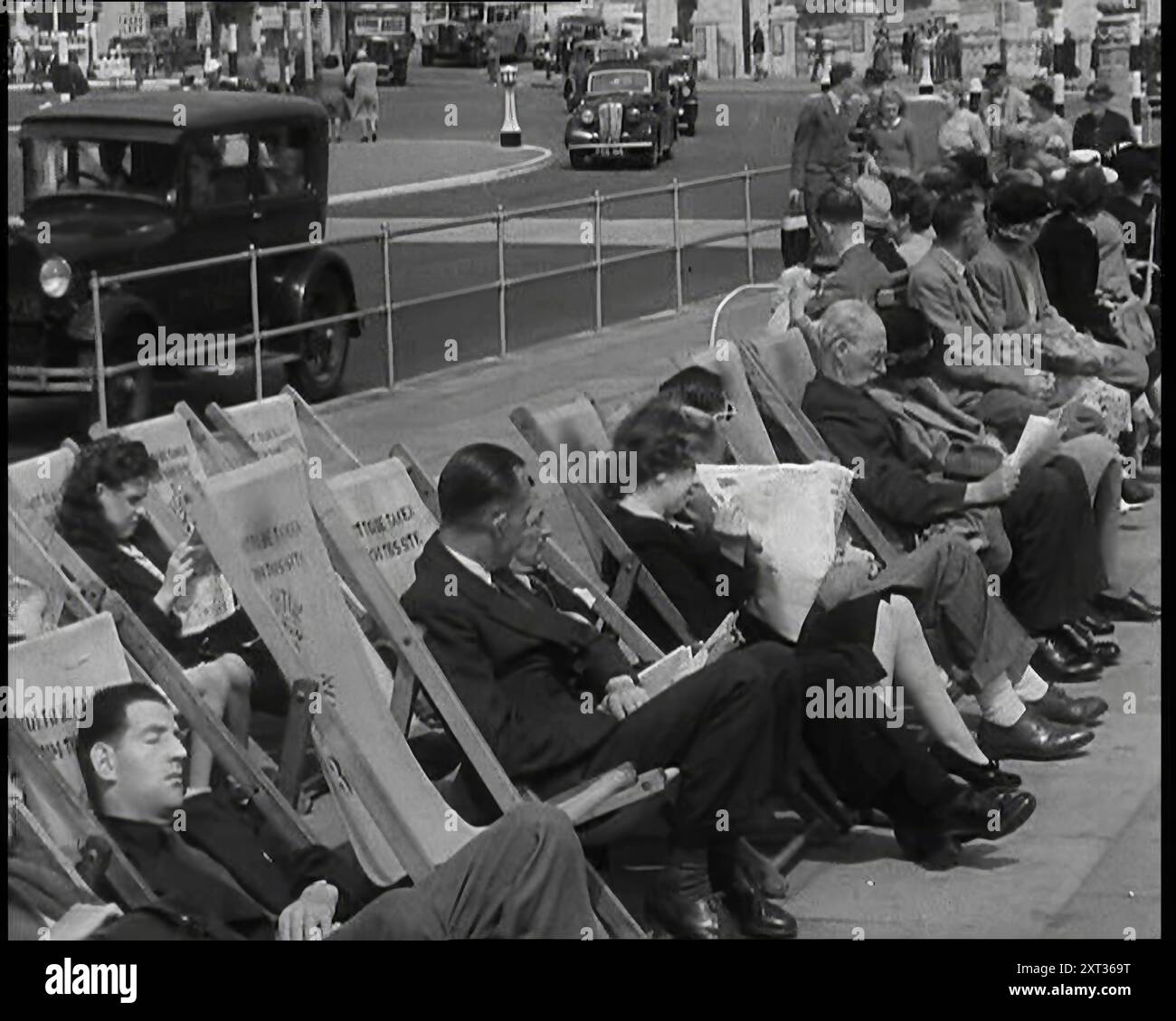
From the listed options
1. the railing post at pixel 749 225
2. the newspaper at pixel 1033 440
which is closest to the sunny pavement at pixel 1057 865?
the newspaper at pixel 1033 440

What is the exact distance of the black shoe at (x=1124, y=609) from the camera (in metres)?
10.0

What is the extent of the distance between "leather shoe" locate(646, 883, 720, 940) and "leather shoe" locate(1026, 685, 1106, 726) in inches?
84.6

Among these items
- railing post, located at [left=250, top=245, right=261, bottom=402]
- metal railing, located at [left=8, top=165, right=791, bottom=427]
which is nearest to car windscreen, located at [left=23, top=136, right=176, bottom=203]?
metal railing, located at [left=8, top=165, right=791, bottom=427]

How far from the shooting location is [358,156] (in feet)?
145

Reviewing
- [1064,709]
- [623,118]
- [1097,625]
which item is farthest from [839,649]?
[623,118]

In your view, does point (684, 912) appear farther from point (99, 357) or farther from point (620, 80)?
point (620, 80)

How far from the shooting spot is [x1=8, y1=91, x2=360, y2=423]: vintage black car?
1534 centimetres

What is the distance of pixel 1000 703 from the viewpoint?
817 cm

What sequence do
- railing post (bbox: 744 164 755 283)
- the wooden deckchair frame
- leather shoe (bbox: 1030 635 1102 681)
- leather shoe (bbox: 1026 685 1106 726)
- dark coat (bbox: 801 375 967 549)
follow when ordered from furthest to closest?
railing post (bbox: 744 164 755 283) < leather shoe (bbox: 1030 635 1102 681) < dark coat (bbox: 801 375 967 549) < leather shoe (bbox: 1026 685 1106 726) < the wooden deckchair frame

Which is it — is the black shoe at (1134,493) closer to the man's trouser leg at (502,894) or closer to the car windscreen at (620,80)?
the man's trouser leg at (502,894)

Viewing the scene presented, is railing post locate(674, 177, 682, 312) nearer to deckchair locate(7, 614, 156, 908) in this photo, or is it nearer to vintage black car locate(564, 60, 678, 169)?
deckchair locate(7, 614, 156, 908)

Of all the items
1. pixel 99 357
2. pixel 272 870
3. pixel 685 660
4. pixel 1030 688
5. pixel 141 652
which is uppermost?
pixel 141 652

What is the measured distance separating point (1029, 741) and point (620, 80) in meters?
38.4
